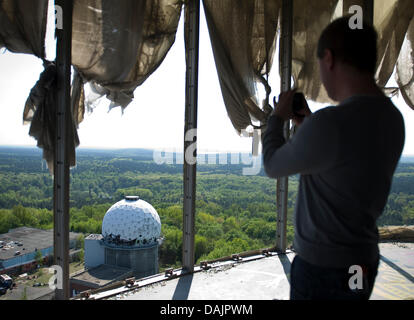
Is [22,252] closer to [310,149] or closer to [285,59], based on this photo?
[285,59]

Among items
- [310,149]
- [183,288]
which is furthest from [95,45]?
[310,149]

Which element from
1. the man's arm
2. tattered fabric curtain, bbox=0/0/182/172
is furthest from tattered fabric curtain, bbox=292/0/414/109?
the man's arm

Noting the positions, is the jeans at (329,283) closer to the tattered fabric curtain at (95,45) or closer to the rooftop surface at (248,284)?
the rooftop surface at (248,284)

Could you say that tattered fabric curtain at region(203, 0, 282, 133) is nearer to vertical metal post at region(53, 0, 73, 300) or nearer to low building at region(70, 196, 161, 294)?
vertical metal post at region(53, 0, 73, 300)

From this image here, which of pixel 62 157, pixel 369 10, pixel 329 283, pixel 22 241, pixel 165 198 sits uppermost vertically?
pixel 369 10

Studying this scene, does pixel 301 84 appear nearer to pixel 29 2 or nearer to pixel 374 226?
pixel 29 2

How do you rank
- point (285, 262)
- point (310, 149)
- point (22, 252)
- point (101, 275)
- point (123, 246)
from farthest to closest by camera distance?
point (101, 275) < point (22, 252) < point (123, 246) < point (285, 262) < point (310, 149)

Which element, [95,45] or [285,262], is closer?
[95,45]
